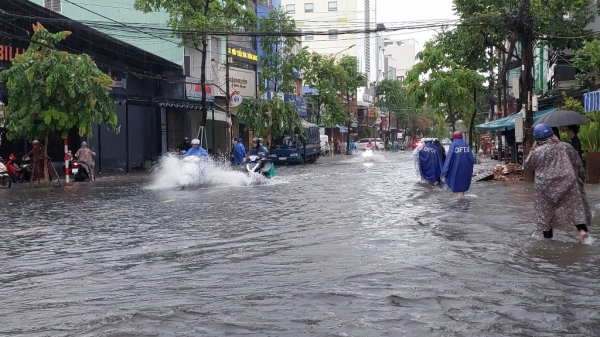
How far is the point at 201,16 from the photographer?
36969 mm

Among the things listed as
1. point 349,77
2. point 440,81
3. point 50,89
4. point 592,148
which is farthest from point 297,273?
point 349,77

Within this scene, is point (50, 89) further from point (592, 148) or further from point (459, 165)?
point (592, 148)

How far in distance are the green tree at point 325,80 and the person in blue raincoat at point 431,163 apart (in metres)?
42.0

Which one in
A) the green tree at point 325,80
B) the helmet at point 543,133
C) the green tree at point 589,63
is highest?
the green tree at point 325,80

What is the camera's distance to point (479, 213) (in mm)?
14156

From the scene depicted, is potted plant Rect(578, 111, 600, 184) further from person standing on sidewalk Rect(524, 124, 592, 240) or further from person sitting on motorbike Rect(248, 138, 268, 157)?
person standing on sidewalk Rect(524, 124, 592, 240)

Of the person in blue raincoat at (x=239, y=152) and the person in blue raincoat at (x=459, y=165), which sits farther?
the person in blue raincoat at (x=239, y=152)

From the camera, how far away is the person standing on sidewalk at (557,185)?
9.84 m

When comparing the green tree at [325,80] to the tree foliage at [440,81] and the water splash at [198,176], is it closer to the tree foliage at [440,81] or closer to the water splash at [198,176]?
the tree foliage at [440,81]

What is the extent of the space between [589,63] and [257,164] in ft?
44.6

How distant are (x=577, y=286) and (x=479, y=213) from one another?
6.91 meters

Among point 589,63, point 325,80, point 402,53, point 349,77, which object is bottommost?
point 589,63

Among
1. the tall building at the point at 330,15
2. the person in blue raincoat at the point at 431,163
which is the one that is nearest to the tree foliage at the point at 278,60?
the person in blue raincoat at the point at 431,163

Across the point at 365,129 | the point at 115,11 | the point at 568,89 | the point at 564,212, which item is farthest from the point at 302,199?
the point at 365,129
